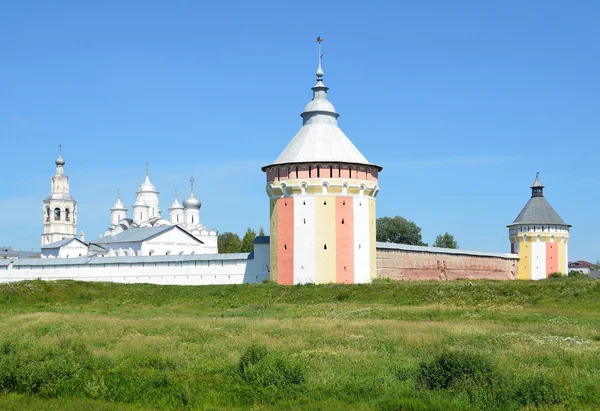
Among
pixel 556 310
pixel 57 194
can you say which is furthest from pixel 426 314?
pixel 57 194

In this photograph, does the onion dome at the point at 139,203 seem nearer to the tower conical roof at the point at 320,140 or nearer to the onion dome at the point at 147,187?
the onion dome at the point at 147,187

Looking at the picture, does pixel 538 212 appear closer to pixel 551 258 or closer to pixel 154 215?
pixel 551 258

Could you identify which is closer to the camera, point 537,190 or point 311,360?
point 311,360

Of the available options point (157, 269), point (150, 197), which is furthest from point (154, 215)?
point (157, 269)

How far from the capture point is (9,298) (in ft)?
101

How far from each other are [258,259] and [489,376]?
88.3ft

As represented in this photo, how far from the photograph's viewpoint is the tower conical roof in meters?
36.2

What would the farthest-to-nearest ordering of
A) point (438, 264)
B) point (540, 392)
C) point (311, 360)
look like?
1. point (438, 264)
2. point (311, 360)
3. point (540, 392)

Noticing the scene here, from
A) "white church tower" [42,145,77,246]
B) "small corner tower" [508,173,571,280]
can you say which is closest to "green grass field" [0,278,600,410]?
"small corner tower" [508,173,571,280]

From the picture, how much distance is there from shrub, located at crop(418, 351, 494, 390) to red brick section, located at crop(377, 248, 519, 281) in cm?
2708

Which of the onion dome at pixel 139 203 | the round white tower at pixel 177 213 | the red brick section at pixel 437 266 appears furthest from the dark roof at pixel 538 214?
the onion dome at pixel 139 203

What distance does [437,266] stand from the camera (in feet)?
145

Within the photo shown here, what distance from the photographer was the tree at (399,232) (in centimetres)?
7238

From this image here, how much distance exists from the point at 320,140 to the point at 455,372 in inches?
1002
